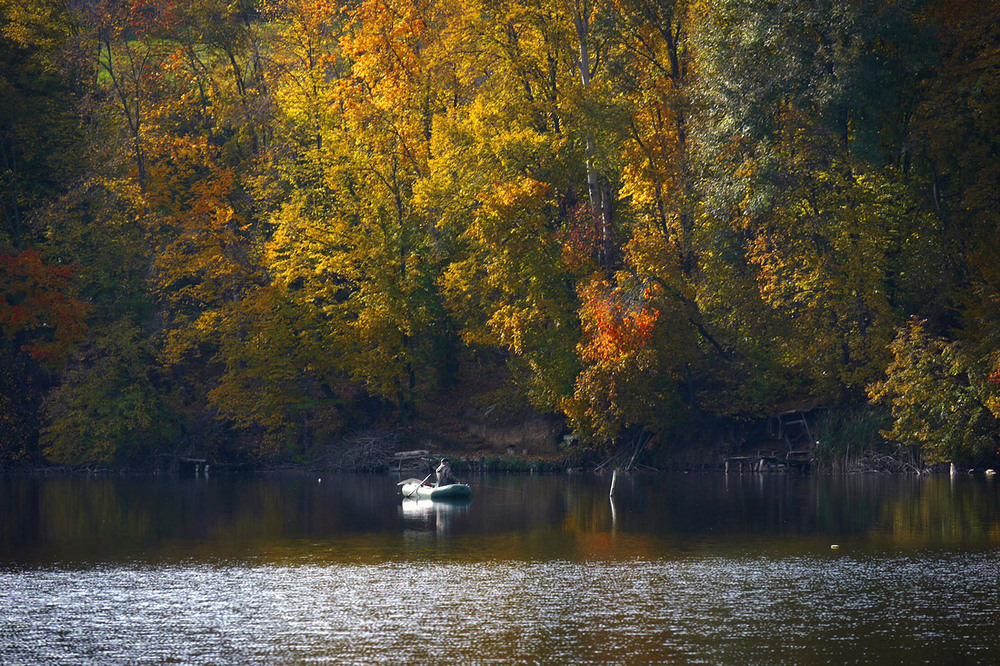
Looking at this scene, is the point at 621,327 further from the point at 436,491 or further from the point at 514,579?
the point at 514,579

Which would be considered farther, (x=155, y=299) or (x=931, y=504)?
(x=155, y=299)

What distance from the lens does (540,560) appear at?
86.3 feet

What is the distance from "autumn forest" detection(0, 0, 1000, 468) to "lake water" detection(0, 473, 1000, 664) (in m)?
10.1

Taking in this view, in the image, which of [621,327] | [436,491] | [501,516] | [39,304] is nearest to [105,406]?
[39,304]

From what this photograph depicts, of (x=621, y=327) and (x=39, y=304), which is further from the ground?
(x=39, y=304)

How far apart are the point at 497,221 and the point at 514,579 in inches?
1236

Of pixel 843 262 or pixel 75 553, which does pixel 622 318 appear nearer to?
pixel 843 262

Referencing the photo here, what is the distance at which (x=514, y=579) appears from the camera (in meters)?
23.9

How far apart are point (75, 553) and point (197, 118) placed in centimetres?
4034

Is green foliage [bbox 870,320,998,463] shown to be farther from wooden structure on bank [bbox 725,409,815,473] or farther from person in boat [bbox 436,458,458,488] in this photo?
person in boat [bbox 436,458,458,488]

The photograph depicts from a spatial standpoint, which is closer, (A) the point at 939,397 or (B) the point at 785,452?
(A) the point at 939,397

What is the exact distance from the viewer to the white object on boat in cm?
4131

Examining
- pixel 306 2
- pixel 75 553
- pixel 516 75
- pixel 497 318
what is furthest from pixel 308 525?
pixel 306 2

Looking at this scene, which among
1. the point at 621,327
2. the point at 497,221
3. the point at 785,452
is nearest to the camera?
the point at 621,327
